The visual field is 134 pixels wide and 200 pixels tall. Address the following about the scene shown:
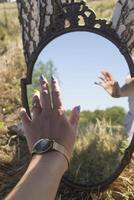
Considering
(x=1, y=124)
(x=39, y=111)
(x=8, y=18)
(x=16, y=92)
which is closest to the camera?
(x=39, y=111)

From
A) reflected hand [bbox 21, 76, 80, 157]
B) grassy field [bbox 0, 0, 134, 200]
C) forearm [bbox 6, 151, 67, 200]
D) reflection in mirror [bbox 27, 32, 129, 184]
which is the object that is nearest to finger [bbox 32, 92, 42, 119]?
reflected hand [bbox 21, 76, 80, 157]

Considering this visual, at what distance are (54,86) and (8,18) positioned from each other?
18.2 feet

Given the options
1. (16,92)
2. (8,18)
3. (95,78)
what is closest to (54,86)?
(95,78)

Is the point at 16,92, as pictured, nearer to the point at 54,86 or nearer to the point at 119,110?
the point at 119,110

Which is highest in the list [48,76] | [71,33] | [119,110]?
[71,33]

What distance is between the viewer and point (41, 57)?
2.99 metres

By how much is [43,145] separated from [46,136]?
0.06m

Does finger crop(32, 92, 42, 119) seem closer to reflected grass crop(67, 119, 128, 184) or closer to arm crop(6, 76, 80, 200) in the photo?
arm crop(6, 76, 80, 200)

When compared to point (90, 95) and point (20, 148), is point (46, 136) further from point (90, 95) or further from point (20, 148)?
point (20, 148)

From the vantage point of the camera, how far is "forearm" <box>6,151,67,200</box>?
1.36 m

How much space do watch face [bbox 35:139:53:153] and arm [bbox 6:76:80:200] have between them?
1 centimetres

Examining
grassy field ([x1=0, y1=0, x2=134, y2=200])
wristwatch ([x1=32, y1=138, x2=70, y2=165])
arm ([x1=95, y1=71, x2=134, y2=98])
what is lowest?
grassy field ([x1=0, y1=0, x2=134, y2=200])

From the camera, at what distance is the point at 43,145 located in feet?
4.71

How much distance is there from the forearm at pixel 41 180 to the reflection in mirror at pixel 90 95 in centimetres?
135
